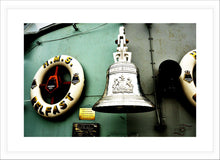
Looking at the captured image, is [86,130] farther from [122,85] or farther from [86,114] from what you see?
[122,85]

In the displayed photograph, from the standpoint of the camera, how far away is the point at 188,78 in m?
2.16

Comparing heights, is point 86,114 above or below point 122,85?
below

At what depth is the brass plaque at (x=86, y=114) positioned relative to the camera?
2328mm

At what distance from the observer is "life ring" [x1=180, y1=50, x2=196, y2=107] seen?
2092mm

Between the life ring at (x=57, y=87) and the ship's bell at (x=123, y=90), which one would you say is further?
the life ring at (x=57, y=87)

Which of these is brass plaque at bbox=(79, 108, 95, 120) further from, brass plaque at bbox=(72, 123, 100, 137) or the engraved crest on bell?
the engraved crest on bell

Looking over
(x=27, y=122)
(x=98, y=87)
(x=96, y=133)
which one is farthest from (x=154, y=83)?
(x=27, y=122)

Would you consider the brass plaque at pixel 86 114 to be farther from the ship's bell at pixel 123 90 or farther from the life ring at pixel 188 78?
the life ring at pixel 188 78

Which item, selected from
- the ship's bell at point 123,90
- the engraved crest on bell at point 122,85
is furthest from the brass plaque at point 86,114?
the engraved crest on bell at point 122,85

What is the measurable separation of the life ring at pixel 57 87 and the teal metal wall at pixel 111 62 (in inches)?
7.8

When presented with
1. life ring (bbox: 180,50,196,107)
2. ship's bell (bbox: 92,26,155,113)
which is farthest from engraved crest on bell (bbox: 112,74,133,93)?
life ring (bbox: 180,50,196,107)

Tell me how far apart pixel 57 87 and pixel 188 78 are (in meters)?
2.20

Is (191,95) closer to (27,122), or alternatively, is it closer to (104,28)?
(104,28)

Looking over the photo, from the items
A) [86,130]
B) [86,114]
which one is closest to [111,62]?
[86,114]
